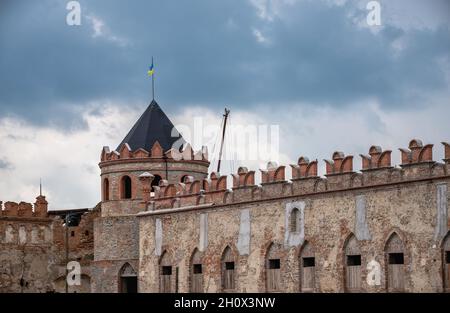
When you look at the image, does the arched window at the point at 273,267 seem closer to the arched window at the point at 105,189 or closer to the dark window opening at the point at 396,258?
the dark window opening at the point at 396,258

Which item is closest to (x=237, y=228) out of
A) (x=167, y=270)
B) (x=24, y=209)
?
(x=167, y=270)

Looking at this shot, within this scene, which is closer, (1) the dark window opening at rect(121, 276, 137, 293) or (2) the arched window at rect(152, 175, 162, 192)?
(1) the dark window opening at rect(121, 276, 137, 293)

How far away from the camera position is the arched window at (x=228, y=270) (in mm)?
44344

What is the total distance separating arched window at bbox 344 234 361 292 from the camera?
38750 millimetres

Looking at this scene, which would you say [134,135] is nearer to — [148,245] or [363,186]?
[148,245]

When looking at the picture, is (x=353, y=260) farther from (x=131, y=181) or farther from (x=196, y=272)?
(x=131, y=181)

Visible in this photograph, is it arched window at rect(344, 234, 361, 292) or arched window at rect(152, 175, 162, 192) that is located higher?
arched window at rect(152, 175, 162, 192)

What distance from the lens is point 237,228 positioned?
44344mm

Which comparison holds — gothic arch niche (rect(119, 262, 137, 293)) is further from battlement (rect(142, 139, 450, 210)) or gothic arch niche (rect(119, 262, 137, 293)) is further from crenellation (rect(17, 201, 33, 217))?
crenellation (rect(17, 201, 33, 217))

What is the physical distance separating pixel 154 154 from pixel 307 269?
43.8 feet

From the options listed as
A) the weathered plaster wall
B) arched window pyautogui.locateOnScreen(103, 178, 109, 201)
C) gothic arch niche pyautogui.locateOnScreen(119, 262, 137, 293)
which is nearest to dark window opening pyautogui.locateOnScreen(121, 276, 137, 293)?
gothic arch niche pyautogui.locateOnScreen(119, 262, 137, 293)

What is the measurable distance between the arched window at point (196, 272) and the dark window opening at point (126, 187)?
6943 mm
